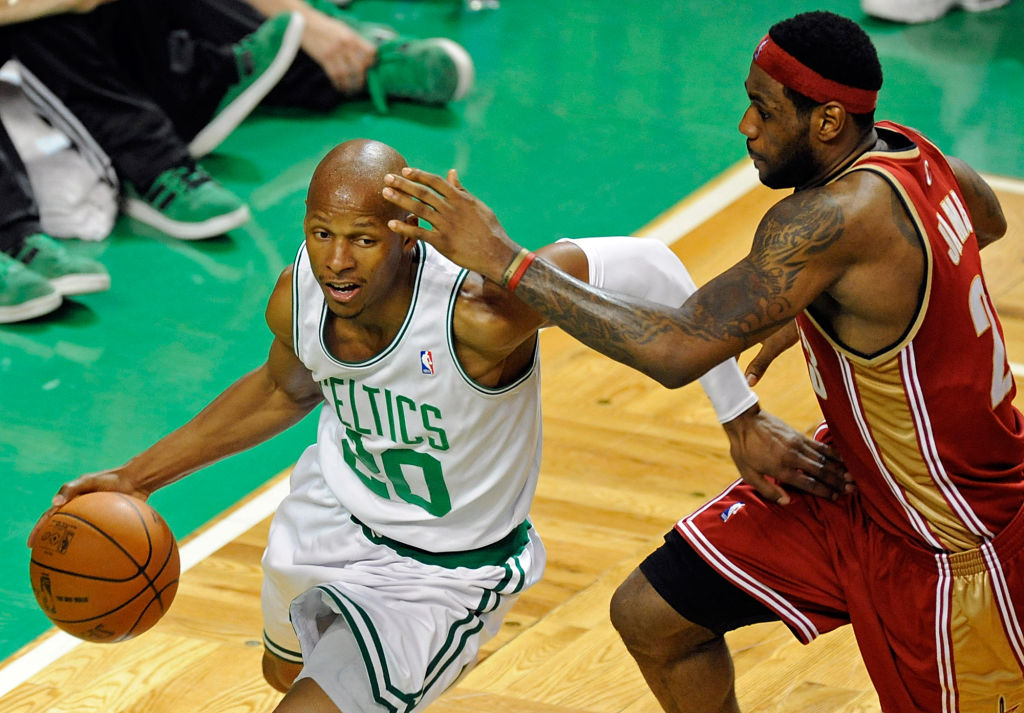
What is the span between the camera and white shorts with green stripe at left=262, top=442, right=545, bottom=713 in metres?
3.00

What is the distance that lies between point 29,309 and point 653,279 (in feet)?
11.4

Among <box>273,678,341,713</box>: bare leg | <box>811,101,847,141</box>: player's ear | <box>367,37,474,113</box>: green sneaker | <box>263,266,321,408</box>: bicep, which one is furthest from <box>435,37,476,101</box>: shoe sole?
<box>273,678,341,713</box>: bare leg

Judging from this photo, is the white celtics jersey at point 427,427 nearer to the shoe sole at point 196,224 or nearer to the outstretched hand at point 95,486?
the outstretched hand at point 95,486

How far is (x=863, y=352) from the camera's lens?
2.89 meters

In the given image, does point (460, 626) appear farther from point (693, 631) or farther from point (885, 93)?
point (885, 93)

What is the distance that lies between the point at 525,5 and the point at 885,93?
264 cm

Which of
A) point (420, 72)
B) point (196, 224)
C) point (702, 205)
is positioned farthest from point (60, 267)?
point (702, 205)

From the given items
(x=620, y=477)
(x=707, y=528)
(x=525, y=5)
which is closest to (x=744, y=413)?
(x=707, y=528)

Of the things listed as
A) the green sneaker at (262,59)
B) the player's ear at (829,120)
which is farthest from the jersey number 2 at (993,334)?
the green sneaker at (262,59)

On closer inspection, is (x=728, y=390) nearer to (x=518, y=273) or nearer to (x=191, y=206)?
(x=518, y=273)

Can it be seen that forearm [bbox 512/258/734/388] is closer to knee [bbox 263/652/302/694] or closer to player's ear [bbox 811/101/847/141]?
player's ear [bbox 811/101/847/141]

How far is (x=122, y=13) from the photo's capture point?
7.25m

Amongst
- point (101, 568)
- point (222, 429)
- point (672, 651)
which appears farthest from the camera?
point (222, 429)

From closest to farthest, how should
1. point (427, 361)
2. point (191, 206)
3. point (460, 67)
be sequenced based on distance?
point (427, 361), point (191, 206), point (460, 67)
